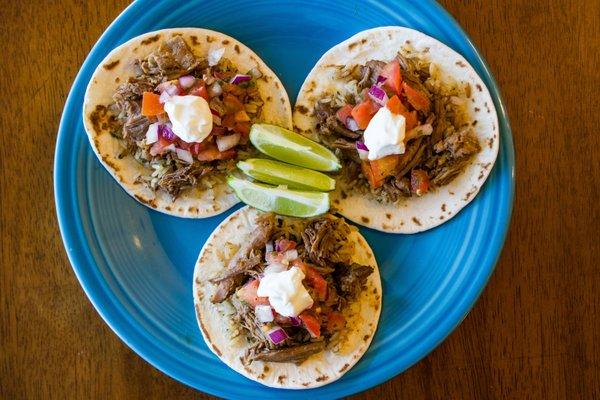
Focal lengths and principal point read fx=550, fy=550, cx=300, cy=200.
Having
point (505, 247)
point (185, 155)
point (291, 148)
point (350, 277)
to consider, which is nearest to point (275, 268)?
point (350, 277)

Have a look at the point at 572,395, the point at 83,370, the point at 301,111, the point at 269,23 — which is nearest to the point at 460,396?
the point at 572,395

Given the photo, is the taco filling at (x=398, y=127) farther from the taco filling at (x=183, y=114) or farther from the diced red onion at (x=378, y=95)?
the taco filling at (x=183, y=114)

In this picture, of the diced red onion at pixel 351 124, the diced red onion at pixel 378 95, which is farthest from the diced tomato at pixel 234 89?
the diced red onion at pixel 378 95

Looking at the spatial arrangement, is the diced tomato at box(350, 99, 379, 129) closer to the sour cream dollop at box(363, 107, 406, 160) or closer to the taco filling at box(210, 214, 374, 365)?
the sour cream dollop at box(363, 107, 406, 160)

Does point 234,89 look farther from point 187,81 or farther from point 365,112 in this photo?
point 365,112

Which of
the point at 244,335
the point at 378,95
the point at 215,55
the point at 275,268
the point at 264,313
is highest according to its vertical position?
the point at 215,55

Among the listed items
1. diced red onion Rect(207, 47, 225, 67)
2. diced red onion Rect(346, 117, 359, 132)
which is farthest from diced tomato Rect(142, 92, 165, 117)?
diced red onion Rect(346, 117, 359, 132)
